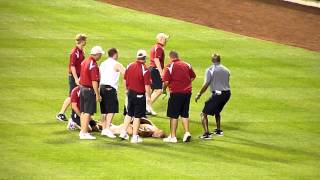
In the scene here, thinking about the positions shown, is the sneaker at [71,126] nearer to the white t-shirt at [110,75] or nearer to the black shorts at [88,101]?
the black shorts at [88,101]

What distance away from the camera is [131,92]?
73.2 ft

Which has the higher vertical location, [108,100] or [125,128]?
[108,100]

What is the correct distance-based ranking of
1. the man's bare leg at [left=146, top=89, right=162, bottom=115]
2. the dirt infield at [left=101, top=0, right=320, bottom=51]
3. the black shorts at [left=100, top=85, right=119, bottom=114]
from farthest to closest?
the dirt infield at [left=101, top=0, right=320, bottom=51] → the man's bare leg at [left=146, top=89, right=162, bottom=115] → the black shorts at [left=100, top=85, right=119, bottom=114]

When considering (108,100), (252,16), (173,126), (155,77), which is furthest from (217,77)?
(252,16)

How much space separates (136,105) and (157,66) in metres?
2.92

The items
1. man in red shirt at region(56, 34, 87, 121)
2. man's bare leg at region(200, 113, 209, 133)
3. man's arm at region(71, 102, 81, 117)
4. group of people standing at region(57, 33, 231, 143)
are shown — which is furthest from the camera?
man in red shirt at region(56, 34, 87, 121)

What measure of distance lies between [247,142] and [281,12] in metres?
18.5

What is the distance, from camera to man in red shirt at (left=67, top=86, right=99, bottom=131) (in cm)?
2286

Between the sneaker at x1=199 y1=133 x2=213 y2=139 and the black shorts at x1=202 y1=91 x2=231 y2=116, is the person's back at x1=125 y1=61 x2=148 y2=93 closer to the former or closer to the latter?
the black shorts at x1=202 y1=91 x2=231 y2=116

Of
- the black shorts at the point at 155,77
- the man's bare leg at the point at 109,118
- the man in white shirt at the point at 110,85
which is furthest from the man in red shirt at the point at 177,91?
the black shorts at the point at 155,77

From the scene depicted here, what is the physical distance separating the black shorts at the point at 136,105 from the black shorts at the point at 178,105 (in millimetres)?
700

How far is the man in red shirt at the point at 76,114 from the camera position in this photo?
2286cm

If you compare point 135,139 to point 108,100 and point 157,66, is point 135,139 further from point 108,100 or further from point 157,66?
point 157,66

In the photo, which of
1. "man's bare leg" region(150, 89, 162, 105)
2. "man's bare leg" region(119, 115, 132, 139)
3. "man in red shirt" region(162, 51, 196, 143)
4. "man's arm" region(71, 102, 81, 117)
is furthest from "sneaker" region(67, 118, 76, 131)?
"man's bare leg" region(150, 89, 162, 105)
